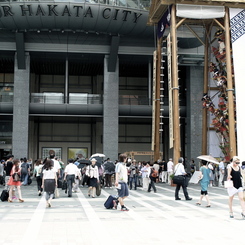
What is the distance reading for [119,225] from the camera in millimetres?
10039

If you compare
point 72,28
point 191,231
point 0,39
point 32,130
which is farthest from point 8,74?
point 191,231

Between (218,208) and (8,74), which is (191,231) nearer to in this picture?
(218,208)

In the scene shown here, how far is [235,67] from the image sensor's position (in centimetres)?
2553

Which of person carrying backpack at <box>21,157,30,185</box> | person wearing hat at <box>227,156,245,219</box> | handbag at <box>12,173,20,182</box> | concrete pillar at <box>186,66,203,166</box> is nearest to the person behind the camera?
person wearing hat at <box>227,156,245,219</box>

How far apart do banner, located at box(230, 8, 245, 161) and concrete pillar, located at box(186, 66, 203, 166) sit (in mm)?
10405

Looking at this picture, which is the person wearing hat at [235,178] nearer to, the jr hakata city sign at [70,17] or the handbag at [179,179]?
the handbag at [179,179]

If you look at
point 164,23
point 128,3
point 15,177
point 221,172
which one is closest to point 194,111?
point 164,23

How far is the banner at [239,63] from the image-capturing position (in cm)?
2466

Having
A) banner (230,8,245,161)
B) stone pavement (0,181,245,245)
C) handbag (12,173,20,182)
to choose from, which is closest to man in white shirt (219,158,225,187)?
banner (230,8,245,161)

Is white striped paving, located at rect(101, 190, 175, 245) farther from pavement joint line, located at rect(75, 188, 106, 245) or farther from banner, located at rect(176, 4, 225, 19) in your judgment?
banner, located at rect(176, 4, 225, 19)

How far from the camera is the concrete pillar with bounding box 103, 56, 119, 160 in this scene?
34.4 meters

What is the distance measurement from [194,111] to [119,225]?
2689 centimetres

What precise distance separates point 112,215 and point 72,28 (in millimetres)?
22391

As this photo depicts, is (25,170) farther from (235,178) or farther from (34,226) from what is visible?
(235,178)
